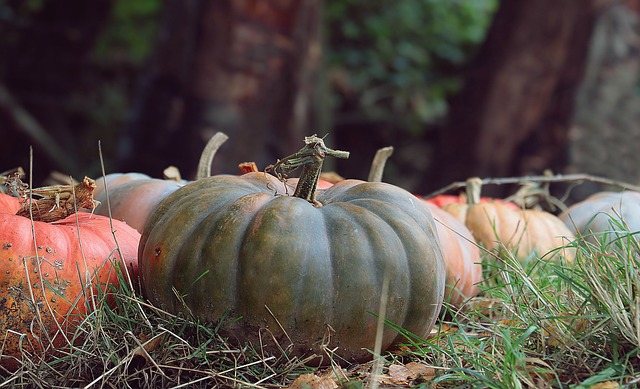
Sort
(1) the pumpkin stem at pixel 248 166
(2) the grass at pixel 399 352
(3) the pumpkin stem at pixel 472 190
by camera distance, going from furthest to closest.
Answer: (3) the pumpkin stem at pixel 472 190 → (1) the pumpkin stem at pixel 248 166 → (2) the grass at pixel 399 352

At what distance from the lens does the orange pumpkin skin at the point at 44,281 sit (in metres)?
2.13

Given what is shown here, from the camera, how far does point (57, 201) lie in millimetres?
2400

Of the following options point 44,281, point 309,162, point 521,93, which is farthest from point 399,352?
point 521,93

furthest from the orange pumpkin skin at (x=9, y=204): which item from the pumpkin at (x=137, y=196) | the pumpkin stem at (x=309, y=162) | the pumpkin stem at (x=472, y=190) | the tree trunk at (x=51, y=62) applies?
the tree trunk at (x=51, y=62)

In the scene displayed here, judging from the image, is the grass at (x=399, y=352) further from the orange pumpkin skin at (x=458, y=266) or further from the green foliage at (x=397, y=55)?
the green foliage at (x=397, y=55)

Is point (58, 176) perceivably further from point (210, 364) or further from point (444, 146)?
point (444, 146)

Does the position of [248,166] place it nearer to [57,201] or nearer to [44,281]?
[57,201]

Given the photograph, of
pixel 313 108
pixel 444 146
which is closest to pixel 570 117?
pixel 444 146

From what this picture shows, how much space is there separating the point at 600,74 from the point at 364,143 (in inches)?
133

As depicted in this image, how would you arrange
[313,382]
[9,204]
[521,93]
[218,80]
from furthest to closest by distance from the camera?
[521,93]
[218,80]
[9,204]
[313,382]

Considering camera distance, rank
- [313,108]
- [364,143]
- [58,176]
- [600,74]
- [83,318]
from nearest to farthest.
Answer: [83,318] < [58,176] < [600,74] < [313,108] < [364,143]

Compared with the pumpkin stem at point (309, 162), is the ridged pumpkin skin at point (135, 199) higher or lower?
lower

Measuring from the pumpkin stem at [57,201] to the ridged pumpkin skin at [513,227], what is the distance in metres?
1.68

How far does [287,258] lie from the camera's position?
6.59 feet
